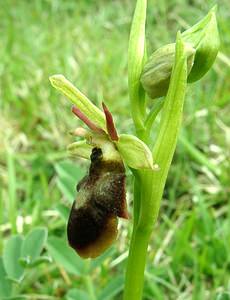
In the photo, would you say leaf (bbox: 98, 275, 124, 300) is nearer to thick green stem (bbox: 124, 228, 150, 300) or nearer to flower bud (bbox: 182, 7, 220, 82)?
thick green stem (bbox: 124, 228, 150, 300)

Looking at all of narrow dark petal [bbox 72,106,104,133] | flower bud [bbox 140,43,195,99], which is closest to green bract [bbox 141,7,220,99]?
flower bud [bbox 140,43,195,99]

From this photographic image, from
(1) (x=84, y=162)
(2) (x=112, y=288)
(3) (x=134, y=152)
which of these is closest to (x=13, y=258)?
(2) (x=112, y=288)

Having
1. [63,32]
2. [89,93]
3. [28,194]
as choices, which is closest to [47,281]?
[28,194]

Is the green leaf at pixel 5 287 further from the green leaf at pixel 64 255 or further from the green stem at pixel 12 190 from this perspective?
the green stem at pixel 12 190

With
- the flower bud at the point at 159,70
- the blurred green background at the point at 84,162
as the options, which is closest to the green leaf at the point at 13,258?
the blurred green background at the point at 84,162

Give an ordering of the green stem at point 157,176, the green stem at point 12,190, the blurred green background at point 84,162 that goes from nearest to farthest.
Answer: the green stem at point 157,176 → the blurred green background at point 84,162 → the green stem at point 12,190

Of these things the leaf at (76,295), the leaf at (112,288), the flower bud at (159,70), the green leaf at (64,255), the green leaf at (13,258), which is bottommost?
the leaf at (112,288)
